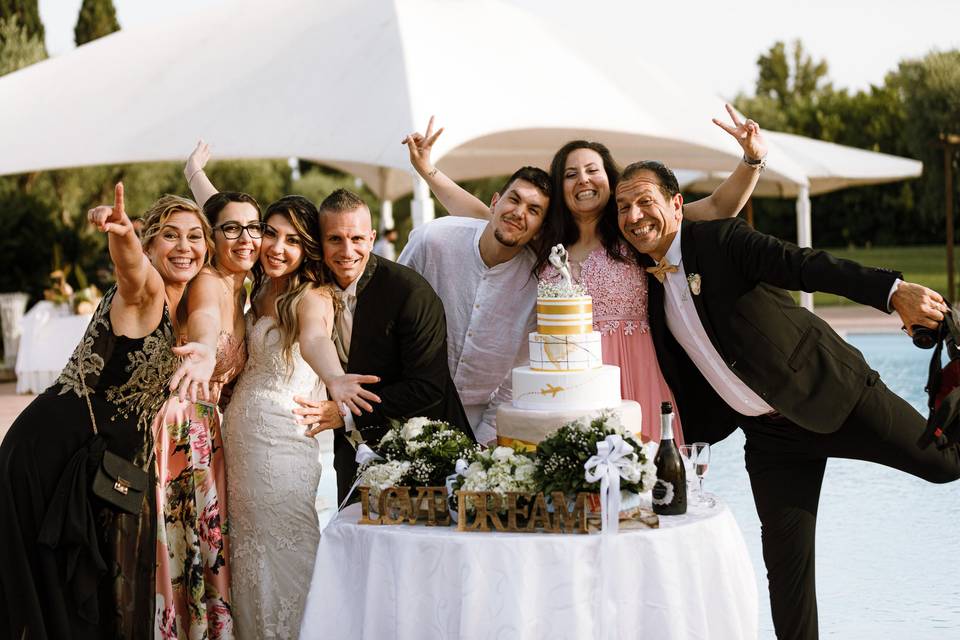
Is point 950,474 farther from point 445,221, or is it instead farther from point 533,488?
point 445,221

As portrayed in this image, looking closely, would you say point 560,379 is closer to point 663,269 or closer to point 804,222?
point 663,269

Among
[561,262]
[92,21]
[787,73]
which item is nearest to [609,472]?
[561,262]

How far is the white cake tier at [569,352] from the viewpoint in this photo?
432 centimetres

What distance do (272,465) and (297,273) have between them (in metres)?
0.83

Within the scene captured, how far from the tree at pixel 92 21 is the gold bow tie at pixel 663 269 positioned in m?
28.1

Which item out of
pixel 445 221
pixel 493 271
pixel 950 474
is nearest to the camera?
pixel 950 474

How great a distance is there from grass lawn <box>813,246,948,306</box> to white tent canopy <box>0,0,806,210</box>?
13.6 m

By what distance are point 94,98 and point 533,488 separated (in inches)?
499

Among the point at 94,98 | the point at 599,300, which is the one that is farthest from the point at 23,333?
the point at 599,300

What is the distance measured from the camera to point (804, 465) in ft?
15.7

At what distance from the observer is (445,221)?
5707mm

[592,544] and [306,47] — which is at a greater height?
[306,47]

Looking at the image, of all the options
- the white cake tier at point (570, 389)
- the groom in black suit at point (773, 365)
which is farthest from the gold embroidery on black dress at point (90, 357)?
the groom in black suit at point (773, 365)

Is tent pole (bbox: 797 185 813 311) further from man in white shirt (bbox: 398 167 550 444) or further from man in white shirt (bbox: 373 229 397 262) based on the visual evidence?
man in white shirt (bbox: 398 167 550 444)
